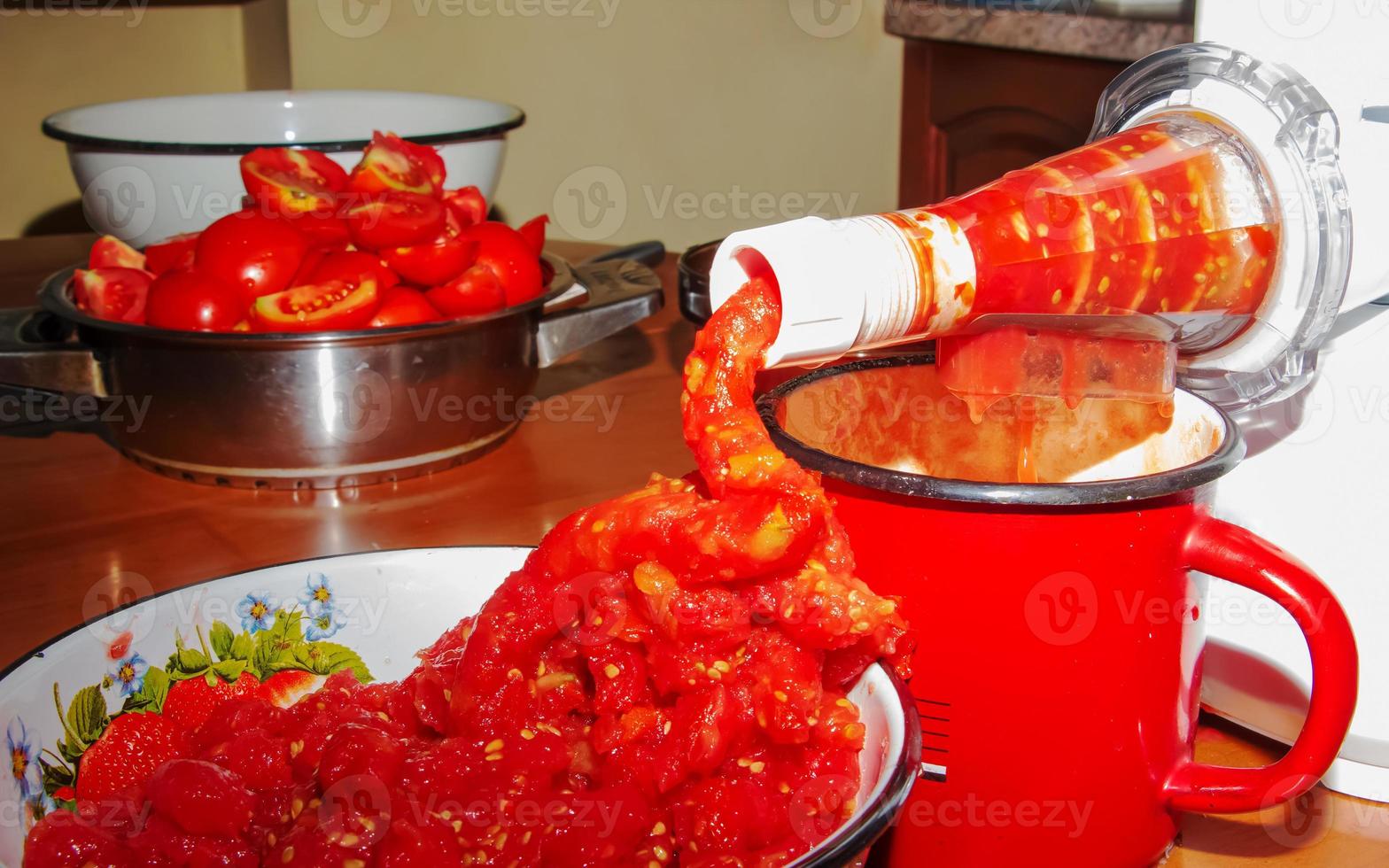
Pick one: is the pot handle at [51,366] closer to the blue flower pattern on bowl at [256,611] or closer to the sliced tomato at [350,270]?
the sliced tomato at [350,270]

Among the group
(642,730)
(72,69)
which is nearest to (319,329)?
(642,730)

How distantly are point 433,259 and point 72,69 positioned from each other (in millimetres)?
2125

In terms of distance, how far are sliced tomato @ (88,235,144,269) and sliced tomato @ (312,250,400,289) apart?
0.67 feet

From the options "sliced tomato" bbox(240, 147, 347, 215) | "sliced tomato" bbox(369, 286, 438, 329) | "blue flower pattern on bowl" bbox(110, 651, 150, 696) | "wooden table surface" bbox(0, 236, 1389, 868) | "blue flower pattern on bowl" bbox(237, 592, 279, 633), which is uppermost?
"sliced tomato" bbox(240, 147, 347, 215)

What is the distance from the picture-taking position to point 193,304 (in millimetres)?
1017

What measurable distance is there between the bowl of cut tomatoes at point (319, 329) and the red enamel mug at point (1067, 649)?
0.51m

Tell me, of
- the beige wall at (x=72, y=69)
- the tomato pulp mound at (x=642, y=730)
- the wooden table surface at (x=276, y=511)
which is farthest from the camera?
the beige wall at (x=72, y=69)

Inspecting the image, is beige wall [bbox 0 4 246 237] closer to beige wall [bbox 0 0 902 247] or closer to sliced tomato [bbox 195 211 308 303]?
beige wall [bbox 0 0 902 247]

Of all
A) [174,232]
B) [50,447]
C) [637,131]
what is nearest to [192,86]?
[637,131]

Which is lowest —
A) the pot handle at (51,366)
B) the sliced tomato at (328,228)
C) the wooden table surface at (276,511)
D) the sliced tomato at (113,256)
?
the wooden table surface at (276,511)

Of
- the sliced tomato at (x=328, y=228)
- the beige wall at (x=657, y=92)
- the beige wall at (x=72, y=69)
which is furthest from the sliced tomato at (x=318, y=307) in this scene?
the beige wall at (x=72, y=69)

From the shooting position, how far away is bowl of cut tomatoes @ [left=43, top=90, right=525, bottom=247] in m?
1.26

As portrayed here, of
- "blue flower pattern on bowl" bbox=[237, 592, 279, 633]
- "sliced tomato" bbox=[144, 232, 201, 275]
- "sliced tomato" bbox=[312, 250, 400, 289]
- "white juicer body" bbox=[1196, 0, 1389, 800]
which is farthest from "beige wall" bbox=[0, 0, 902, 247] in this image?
"blue flower pattern on bowl" bbox=[237, 592, 279, 633]

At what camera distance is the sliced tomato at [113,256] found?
1180 mm
